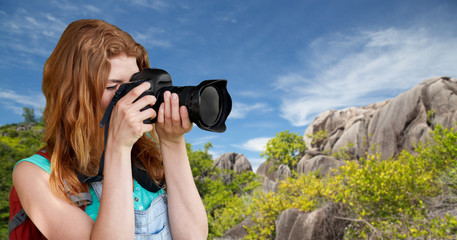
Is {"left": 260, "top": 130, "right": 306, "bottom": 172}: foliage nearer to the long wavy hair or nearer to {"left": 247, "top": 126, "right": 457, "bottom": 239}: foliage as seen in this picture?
{"left": 247, "top": 126, "right": 457, "bottom": 239}: foliage

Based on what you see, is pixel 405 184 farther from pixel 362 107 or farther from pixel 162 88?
pixel 362 107

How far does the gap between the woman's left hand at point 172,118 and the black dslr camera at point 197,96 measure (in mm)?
19

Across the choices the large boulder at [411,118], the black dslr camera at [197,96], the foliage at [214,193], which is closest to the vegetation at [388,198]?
the foliage at [214,193]

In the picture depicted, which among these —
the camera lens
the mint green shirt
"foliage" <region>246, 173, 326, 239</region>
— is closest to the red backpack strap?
the mint green shirt

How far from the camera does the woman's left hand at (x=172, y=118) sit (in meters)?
1.21

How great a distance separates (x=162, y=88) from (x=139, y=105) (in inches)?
5.9

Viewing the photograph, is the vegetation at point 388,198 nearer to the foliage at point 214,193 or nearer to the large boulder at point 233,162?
the foliage at point 214,193

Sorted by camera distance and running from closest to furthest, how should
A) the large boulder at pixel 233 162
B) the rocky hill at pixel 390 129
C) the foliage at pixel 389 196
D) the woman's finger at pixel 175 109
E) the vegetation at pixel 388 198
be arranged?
→ the woman's finger at pixel 175 109 → the vegetation at pixel 388 198 → the foliage at pixel 389 196 → the rocky hill at pixel 390 129 → the large boulder at pixel 233 162

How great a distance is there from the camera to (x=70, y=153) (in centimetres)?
129

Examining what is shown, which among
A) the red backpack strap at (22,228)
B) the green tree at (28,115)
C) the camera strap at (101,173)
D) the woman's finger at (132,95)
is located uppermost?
the green tree at (28,115)

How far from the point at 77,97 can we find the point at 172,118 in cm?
34

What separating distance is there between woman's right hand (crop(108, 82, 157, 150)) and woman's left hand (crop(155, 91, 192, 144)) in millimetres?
51

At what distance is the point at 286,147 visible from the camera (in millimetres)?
18906

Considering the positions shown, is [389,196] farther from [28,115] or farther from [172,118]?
[28,115]
